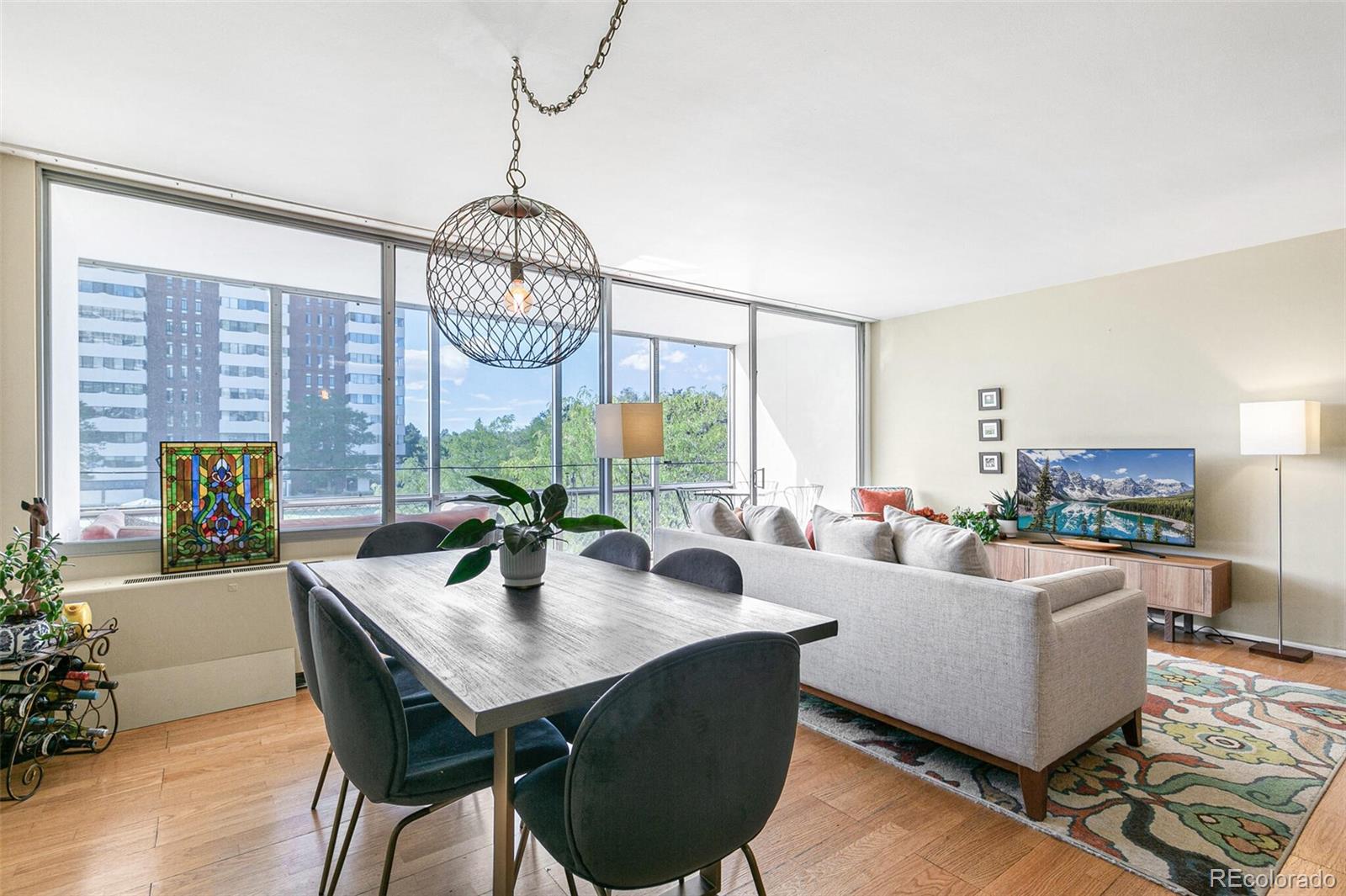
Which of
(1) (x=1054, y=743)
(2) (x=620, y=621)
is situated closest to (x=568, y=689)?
(2) (x=620, y=621)

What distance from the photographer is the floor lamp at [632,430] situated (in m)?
4.02

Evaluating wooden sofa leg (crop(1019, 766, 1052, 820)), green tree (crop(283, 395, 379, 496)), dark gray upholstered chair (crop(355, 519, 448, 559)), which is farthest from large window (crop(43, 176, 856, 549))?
wooden sofa leg (crop(1019, 766, 1052, 820))

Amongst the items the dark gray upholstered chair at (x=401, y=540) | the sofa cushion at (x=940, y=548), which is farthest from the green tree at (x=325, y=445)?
the sofa cushion at (x=940, y=548)

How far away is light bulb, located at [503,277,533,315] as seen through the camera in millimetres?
1925

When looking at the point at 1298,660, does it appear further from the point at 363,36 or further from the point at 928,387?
the point at 363,36

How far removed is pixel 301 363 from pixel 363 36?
2134 mm

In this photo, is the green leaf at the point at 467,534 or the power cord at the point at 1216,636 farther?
the power cord at the point at 1216,636

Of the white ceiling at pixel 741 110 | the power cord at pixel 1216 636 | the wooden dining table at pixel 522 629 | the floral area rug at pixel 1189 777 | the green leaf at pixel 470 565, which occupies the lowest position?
the power cord at pixel 1216 636

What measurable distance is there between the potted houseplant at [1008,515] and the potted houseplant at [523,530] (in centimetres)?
444

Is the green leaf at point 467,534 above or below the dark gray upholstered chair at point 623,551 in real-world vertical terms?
above

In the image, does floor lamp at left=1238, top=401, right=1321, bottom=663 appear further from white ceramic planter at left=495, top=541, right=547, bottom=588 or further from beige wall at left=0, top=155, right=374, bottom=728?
beige wall at left=0, top=155, right=374, bottom=728

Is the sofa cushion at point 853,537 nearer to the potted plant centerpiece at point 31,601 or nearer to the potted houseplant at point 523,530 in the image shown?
the potted houseplant at point 523,530

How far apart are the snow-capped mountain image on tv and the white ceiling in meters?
1.58

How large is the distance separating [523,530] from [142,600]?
219 cm
